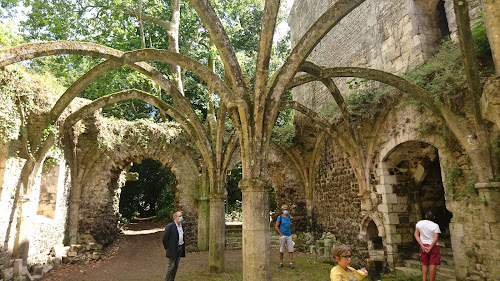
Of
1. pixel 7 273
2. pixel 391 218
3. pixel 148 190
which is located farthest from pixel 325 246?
pixel 148 190

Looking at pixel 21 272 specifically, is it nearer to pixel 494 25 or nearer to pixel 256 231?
pixel 256 231

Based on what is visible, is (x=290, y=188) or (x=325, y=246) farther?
(x=290, y=188)

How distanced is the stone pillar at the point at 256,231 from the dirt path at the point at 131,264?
3502mm

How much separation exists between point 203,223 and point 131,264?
253 centimetres

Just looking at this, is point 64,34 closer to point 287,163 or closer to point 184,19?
point 184,19

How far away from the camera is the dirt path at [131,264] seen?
7.02 m

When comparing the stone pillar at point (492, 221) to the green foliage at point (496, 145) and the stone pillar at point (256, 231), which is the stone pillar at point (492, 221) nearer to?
the green foliage at point (496, 145)

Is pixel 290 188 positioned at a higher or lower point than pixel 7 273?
higher

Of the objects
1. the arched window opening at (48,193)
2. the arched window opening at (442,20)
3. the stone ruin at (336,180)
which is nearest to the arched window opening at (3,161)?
the stone ruin at (336,180)

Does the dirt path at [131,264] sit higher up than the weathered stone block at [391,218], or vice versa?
the weathered stone block at [391,218]

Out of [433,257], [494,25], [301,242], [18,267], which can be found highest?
[494,25]

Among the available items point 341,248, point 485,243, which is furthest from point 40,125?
point 485,243

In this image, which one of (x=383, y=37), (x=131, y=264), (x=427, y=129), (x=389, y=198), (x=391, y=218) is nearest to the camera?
(x=427, y=129)

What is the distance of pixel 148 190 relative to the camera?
1941 centimetres
